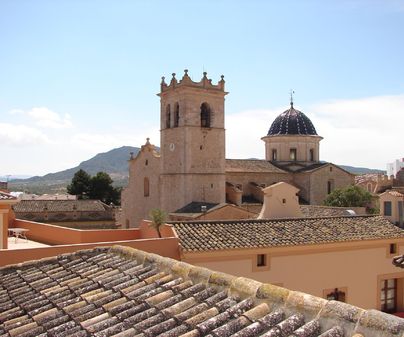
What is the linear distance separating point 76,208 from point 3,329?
4253 centimetres

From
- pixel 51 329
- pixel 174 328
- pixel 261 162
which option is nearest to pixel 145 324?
pixel 174 328

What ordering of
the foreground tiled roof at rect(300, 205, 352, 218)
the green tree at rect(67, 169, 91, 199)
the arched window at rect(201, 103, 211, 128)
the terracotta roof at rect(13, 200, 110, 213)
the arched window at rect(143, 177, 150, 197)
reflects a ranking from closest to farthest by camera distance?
the foreground tiled roof at rect(300, 205, 352, 218) < the arched window at rect(201, 103, 211, 128) < the arched window at rect(143, 177, 150, 197) < the terracotta roof at rect(13, 200, 110, 213) < the green tree at rect(67, 169, 91, 199)

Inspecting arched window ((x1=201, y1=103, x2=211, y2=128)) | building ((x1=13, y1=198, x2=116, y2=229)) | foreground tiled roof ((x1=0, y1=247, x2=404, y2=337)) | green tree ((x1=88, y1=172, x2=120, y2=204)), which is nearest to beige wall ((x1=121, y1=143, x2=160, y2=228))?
building ((x1=13, y1=198, x2=116, y2=229))

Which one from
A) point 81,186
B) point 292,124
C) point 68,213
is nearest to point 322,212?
point 292,124

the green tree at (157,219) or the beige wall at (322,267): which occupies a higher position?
the green tree at (157,219)

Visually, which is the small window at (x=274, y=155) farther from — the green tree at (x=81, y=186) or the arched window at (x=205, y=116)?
the green tree at (x=81, y=186)

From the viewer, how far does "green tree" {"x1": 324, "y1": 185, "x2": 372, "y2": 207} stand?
137 ft

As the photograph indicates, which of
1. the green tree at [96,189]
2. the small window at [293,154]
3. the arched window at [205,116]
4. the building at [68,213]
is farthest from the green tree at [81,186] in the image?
the arched window at [205,116]

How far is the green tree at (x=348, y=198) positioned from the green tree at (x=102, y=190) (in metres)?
30.2

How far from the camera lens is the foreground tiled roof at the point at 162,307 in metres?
3.91

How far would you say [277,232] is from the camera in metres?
15.9

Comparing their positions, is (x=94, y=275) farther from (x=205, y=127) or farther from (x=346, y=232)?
(x=205, y=127)

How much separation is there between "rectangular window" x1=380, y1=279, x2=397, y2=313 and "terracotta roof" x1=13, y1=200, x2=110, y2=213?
3387 cm

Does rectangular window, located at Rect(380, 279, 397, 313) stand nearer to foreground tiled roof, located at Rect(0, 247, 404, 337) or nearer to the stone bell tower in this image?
foreground tiled roof, located at Rect(0, 247, 404, 337)
